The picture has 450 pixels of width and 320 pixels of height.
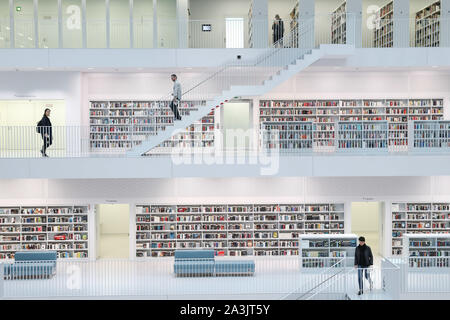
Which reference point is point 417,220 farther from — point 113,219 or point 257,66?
point 113,219

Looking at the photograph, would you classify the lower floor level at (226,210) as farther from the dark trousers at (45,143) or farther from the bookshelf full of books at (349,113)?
the dark trousers at (45,143)

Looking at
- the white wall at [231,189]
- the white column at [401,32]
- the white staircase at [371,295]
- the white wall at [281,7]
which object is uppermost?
the white wall at [281,7]

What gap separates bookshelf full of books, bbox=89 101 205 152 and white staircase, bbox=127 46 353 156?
1.97 metres

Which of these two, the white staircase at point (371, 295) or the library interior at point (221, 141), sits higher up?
the library interior at point (221, 141)

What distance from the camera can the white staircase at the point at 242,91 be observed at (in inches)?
521

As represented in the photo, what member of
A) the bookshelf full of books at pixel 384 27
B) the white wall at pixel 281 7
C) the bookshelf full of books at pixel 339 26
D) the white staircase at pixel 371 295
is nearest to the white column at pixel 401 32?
the bookshelf full of books at pixel 384 27

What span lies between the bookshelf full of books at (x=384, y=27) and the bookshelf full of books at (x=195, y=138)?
17.3 ft

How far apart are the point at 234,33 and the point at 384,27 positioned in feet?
14.0

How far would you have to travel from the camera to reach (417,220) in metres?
15.3

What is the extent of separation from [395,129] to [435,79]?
1785 millimetres

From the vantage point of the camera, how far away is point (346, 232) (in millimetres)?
15195

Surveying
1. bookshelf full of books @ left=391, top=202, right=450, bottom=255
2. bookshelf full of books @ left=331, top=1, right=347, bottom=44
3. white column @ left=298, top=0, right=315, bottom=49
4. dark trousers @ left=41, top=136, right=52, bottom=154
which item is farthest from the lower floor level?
bookshelf full of books @ left=331, top=1, right=347, bottom=44

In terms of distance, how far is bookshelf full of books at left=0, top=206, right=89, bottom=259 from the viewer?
15.1 meters
